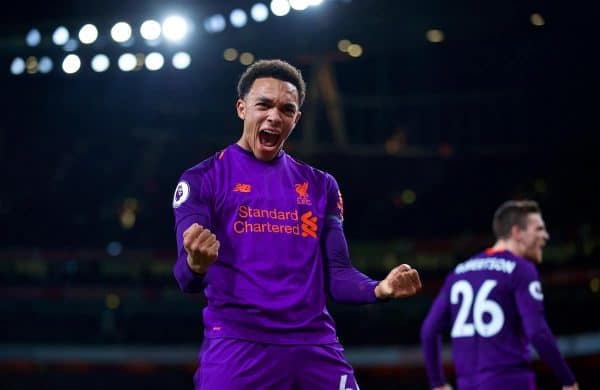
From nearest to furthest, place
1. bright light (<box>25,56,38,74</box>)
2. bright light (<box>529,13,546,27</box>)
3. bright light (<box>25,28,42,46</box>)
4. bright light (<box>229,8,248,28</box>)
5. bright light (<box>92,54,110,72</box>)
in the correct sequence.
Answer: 1. bright light (<box>529,13,546,27</box>)
2. bright light (<box>229,8,248,28</box>)
3. bright light (<box>25,28,42,46</box>)
4. bright light (<box>92,54,110,72</box>)
5. bright light (<box>25,56,38,74</box>)

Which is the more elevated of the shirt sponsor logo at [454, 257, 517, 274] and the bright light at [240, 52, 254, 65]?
the bright light at [240, 52, 254, 65]

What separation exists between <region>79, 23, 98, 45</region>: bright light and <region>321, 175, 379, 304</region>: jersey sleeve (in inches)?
460

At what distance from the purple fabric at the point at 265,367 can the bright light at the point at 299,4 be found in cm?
1116

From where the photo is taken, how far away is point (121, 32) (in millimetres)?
14141

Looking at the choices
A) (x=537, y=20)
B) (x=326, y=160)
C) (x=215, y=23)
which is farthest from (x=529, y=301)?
(x=326, y=160)

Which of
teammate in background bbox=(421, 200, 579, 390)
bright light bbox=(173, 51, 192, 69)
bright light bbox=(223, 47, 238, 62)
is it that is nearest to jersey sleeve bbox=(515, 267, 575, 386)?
teammate in background bbox=(421, 200, 579, 390)

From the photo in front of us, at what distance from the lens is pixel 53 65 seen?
1460cm

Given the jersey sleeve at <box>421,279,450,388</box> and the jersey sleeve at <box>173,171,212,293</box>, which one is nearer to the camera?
the jersey sleeve at <box>173,171,212,293</box>

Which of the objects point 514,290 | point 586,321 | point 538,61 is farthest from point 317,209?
point 538,61

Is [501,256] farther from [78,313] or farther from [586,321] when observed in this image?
[78,313]

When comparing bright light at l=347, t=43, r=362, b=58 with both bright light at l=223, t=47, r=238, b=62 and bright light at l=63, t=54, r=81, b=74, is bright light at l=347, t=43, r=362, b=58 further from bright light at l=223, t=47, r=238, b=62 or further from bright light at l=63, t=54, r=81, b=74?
bright light at l=63, t=54, r=81, b=74

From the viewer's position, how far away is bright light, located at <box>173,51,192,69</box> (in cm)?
1470

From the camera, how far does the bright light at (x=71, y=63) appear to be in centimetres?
1452

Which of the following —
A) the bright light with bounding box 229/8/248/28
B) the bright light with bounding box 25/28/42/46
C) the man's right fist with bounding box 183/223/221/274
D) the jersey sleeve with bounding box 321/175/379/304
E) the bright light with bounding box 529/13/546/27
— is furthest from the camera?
the bright light with bounding box 25/28/42/46
